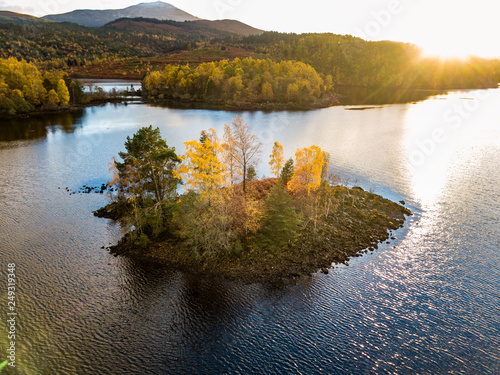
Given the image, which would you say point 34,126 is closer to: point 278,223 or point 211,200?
point 211,200

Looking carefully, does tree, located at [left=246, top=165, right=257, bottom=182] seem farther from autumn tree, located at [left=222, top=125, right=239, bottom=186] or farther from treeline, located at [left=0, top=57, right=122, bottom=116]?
→ treeline, located at [left=0, top=57, right=122, bottom=116]

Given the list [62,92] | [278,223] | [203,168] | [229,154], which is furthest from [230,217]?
[62,92]

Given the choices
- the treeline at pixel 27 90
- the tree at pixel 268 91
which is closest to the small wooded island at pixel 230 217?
the treeline at pixel 27 90

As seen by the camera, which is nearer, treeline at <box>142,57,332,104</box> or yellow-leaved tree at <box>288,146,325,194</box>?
yellow-leaved tree at <box>288,146,325,194</box>

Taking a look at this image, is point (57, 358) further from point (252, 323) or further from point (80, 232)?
point (80, 232)

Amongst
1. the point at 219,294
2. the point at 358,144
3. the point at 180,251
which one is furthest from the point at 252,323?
the point at 358,144

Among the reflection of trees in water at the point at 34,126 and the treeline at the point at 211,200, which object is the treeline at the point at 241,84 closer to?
the reflection of trees in water at the point at 34,126

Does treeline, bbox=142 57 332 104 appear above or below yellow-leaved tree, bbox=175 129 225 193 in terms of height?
above

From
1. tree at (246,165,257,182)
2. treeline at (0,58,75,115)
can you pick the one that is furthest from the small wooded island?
treeline at (0,58,75,115)

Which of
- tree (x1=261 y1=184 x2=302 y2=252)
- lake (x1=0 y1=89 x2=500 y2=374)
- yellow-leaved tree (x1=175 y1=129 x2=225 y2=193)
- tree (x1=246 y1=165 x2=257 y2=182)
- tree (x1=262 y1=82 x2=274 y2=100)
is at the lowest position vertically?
lake (x1=0 y1=89 x2=500 y2=374)
